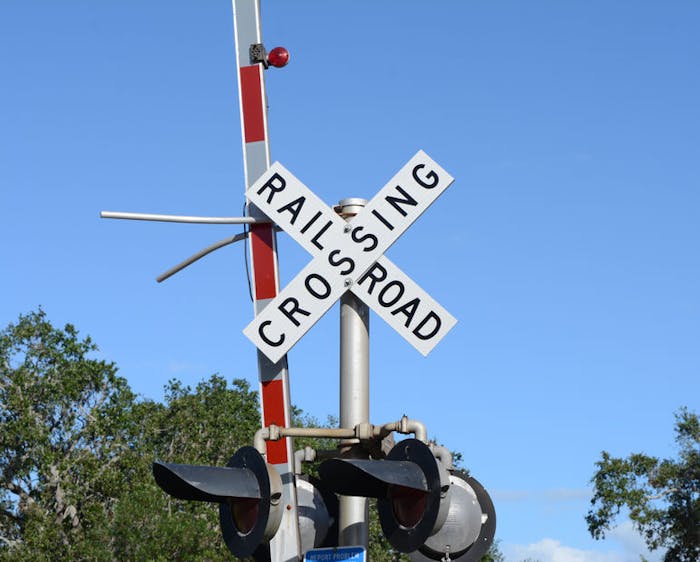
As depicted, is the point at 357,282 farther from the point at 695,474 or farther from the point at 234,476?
the point at 695,474

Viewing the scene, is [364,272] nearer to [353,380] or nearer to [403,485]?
[353,380]

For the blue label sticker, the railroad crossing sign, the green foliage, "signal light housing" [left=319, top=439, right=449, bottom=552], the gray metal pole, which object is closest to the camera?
"signal light housing" [left=319, top=439, right=449, bottom=552]

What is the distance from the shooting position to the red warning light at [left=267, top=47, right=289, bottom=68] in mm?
6285

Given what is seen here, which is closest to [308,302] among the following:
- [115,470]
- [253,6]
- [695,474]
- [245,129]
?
[245,129]

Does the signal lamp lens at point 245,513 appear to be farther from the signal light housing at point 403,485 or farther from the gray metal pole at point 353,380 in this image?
the gray metal pole at point 353,380

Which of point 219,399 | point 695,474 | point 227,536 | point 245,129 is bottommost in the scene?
point 227,536

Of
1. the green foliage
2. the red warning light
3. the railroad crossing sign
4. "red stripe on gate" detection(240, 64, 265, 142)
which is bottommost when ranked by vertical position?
the railroad crossing sign

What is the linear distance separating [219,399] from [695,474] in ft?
62.4

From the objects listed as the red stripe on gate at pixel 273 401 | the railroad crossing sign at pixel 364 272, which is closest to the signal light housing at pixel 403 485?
the railroad crossing sign at pixel 364 272

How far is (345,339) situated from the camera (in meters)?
5.64

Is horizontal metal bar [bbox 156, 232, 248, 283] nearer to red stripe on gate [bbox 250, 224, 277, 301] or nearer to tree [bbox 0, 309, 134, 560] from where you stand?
red stripe on gate [bbox 250, 224, 277, 301]

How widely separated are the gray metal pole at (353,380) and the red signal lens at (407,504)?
0.60 metres

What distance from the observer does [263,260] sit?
6016mm

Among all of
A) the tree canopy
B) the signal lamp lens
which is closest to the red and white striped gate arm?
the signal lamp lens
